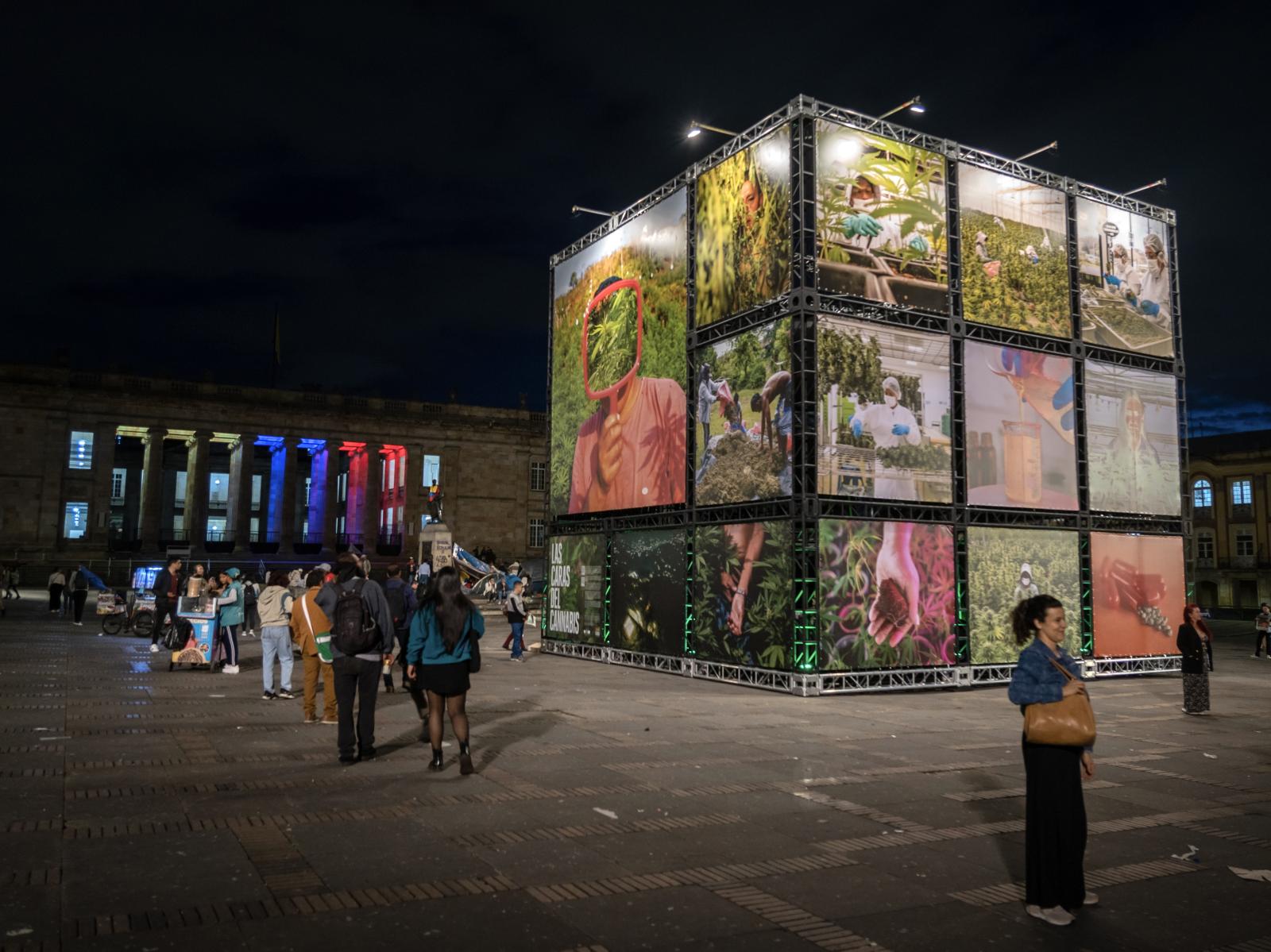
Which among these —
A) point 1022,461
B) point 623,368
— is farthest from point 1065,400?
point 623,368

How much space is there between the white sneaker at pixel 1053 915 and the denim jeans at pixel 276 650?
11.3 metres

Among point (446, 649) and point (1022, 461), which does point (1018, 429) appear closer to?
point (1022, 461)

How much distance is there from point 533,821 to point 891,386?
42.4ft

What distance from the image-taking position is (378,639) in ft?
32.9

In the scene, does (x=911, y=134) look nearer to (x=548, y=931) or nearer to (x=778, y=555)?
(x=778, y=555)

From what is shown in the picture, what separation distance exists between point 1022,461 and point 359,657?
14764 millimetres

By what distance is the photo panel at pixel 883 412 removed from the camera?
17453mm

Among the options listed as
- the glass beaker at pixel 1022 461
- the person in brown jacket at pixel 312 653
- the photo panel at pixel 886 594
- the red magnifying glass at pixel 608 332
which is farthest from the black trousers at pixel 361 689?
the glass beaker at pixel 1022 461

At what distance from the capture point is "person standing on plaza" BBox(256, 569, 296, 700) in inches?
564

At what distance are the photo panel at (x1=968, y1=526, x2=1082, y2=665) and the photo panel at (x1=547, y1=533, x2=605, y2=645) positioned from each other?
8332 millimetres

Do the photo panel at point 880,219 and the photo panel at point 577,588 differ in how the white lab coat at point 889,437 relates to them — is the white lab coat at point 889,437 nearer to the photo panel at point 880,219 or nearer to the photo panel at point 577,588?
the photo panel at point 880,219

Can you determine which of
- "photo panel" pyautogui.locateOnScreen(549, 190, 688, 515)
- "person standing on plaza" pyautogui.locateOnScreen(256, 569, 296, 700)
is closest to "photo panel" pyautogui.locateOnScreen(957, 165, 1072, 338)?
"photo panel" pyautogui.locateOnScreen(549, 190, 688, 515)

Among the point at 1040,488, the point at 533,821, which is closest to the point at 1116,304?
the point at 1040,488

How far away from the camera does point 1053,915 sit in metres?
5.43
